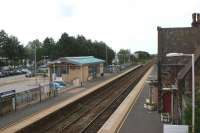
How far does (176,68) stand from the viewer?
25750 millimetres

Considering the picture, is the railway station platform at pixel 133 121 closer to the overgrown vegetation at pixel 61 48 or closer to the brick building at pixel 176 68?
the brick building at pixel 176 68

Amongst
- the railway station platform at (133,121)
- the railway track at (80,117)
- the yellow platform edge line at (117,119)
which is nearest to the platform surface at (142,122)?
the railway station platform at (133,121)

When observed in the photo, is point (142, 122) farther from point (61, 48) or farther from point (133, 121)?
point (61, 48)

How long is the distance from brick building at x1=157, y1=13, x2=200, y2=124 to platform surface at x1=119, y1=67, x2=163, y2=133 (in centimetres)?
79

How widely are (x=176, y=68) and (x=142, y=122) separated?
13.6 feet

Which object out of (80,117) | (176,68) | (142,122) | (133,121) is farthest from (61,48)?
(142,122)

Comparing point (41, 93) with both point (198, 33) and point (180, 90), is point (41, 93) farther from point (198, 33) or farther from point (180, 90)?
point (180, 90)

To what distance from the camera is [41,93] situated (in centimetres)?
3728

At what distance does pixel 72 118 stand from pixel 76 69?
28519mm

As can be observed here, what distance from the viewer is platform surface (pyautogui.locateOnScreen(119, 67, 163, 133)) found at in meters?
21.9

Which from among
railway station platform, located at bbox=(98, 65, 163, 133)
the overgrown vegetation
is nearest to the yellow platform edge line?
railway station platform, located at bbox=(98, 65, 163, 133)

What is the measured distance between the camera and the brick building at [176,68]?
19.8 metres

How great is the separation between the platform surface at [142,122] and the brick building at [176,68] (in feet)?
2.58

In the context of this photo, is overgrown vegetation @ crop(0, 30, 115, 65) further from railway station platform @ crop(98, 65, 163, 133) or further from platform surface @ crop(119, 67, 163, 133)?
platform surface @ crop(119, 67, 163, 133)
